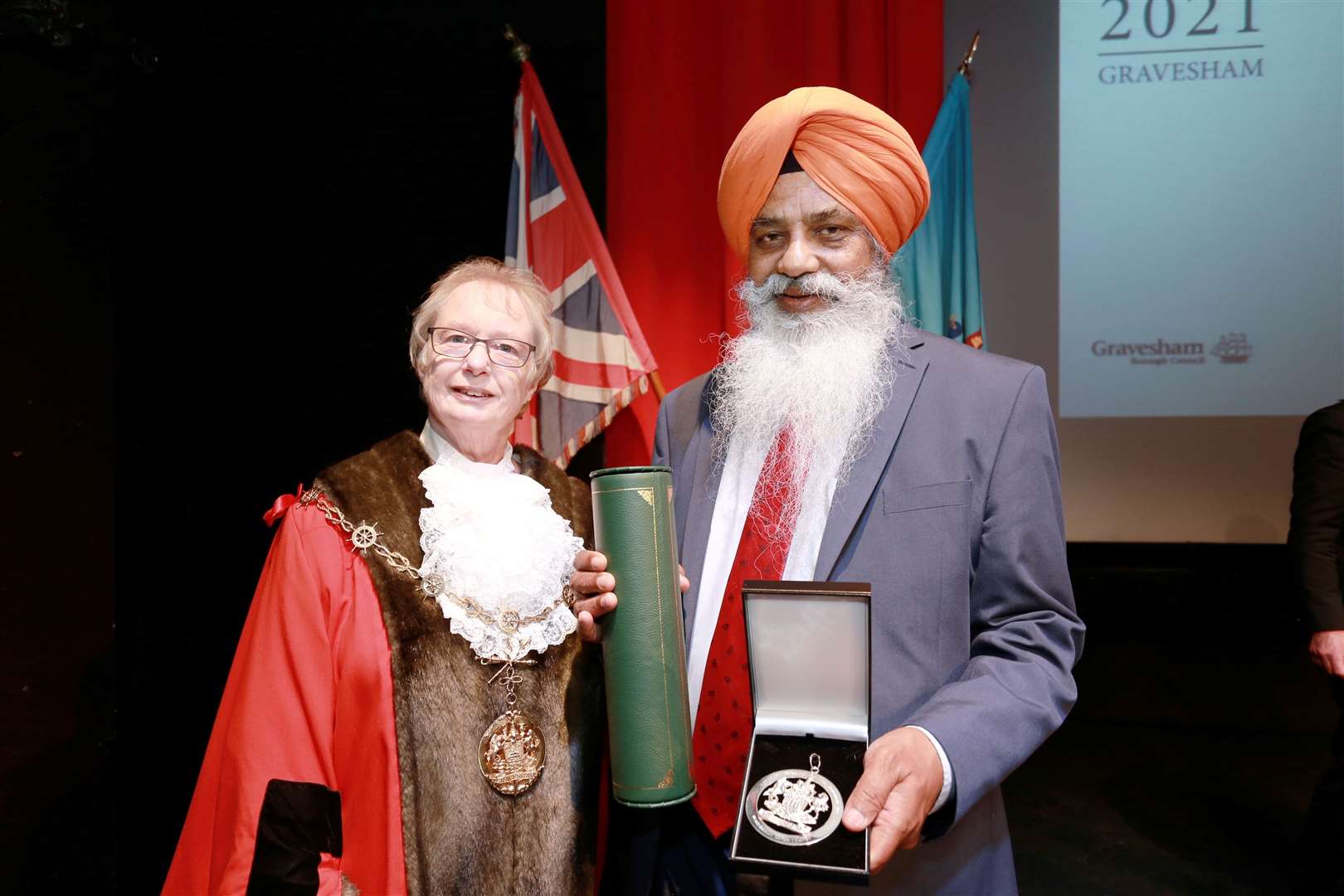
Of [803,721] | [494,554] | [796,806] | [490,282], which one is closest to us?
[796,806]

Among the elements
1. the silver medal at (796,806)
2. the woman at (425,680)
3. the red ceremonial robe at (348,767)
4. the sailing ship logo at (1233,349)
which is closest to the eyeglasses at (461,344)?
the woman at (425,680)

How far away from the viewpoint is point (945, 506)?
1.38m

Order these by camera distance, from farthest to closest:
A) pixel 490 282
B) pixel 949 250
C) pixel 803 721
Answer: pixel 949 250
pixel 490 282
pixel 803 721

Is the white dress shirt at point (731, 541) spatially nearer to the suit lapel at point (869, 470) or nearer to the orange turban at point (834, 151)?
the suit lapel at point (869, 470)

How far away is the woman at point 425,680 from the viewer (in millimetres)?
1422

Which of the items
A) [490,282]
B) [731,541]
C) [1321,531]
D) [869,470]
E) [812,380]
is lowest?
[1321,531]

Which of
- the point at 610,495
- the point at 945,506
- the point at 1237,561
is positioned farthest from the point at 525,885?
the point at 1237,561

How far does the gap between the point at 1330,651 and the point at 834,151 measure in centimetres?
222

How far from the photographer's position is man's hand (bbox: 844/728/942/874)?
1061 mm

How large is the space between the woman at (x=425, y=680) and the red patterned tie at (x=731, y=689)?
25 cm

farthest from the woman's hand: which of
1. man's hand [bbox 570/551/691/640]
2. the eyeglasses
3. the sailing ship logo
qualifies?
the sailing ship logo

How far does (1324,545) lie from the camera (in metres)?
2.65

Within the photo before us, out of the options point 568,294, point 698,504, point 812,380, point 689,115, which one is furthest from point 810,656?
point 689,115

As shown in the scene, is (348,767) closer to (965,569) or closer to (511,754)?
(511,754)
